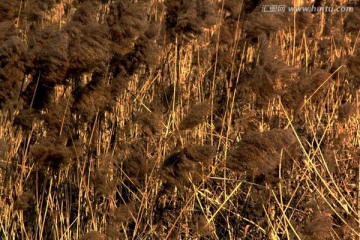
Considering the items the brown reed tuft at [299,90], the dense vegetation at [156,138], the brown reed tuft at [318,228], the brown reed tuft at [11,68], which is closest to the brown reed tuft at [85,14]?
the dense vegetation at [156,138]

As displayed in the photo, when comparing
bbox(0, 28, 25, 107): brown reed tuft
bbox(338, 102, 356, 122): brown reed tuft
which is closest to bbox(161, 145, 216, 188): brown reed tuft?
bbox(0, 28, 25, 107): brown reed tuft

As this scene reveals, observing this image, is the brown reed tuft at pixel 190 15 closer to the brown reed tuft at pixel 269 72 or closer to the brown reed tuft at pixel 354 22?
the brown reed tuft at pixel 269 72

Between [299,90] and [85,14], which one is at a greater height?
[85,14]

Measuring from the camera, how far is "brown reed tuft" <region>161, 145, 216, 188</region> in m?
1.75

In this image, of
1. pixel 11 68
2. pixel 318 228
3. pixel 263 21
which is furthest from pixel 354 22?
pixel 11 68

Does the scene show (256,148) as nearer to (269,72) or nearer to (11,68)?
(269,72)

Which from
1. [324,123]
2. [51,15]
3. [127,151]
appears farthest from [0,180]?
[51,15]

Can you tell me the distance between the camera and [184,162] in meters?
1.78

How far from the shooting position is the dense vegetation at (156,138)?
6.17 feet

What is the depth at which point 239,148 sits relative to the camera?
5.41ft

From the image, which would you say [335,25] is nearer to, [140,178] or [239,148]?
[140,178]

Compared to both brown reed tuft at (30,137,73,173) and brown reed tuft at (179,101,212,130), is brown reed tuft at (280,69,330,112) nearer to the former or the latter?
brown reed tuft at (179,101,212,130)

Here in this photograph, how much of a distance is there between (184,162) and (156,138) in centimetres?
78

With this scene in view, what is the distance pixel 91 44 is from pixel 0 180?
70cm
